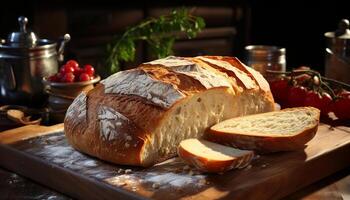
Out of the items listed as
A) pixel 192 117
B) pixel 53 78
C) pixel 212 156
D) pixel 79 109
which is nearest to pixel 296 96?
pixel 192 117

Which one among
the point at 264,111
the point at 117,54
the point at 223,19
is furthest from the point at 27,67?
the point at 223,19

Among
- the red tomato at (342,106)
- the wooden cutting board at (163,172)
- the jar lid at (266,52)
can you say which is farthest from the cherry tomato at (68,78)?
the red tomato at (342,106)

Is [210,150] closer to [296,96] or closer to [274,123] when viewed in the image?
[274,123]

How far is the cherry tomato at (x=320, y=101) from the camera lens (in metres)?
1.62

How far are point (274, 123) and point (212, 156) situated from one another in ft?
0.93

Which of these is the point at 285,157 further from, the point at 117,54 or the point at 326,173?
the point at 117,54

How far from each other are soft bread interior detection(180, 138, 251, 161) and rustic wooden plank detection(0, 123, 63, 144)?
1.38 feet

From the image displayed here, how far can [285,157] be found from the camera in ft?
4.35

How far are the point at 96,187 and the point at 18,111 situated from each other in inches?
23.3

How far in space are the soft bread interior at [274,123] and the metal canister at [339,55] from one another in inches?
18.3

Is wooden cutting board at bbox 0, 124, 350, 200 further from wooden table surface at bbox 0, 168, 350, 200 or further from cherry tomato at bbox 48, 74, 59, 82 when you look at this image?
cherry tomato at bbox 48, 74, 59, 82

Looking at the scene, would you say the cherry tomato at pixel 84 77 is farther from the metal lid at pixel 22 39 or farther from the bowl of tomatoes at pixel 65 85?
the metal lid at pixel 22 39

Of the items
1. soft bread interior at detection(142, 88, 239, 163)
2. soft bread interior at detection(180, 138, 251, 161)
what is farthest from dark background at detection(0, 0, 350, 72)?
soft bread interior at detection(180, 138, 251, 161)

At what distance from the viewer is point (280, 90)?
1.74m
